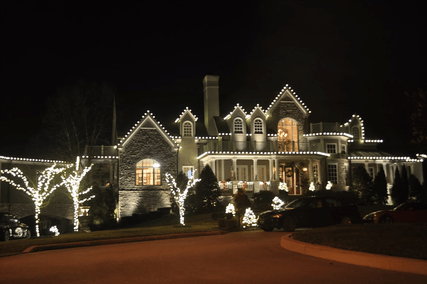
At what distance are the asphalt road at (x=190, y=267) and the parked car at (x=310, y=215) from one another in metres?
5.28

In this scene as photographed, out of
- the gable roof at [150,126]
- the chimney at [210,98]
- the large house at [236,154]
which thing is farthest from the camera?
the chimney at [210,98]

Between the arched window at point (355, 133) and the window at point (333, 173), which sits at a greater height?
the arched window at point (355, 133)

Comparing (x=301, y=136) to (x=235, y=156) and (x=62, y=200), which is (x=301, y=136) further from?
(x=62, y=200)

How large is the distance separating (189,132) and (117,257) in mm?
27671

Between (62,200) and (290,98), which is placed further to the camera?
(290,98)

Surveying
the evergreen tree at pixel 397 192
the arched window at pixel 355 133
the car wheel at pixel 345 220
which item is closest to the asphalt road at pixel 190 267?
the car wheel at pixel 345 220

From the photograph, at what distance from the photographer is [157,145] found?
37781 millimetres

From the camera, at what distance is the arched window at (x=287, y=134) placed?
40.7 m

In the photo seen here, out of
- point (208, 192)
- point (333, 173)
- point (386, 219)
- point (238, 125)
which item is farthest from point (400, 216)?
point (238, 125)

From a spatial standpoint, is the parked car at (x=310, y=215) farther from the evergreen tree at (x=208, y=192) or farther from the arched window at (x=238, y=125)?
the arched window at (x=238, y=125)

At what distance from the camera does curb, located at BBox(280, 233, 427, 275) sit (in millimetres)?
9273

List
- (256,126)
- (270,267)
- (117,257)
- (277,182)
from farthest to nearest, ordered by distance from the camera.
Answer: (256,126) → (277,182) → (117,257) → (270,267)

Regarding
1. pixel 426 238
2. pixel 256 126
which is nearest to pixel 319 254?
pixel 426 238

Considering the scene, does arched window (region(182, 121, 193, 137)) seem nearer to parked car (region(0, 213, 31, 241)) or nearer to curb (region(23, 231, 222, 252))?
parked car (region(0, 213, 31, 241))
